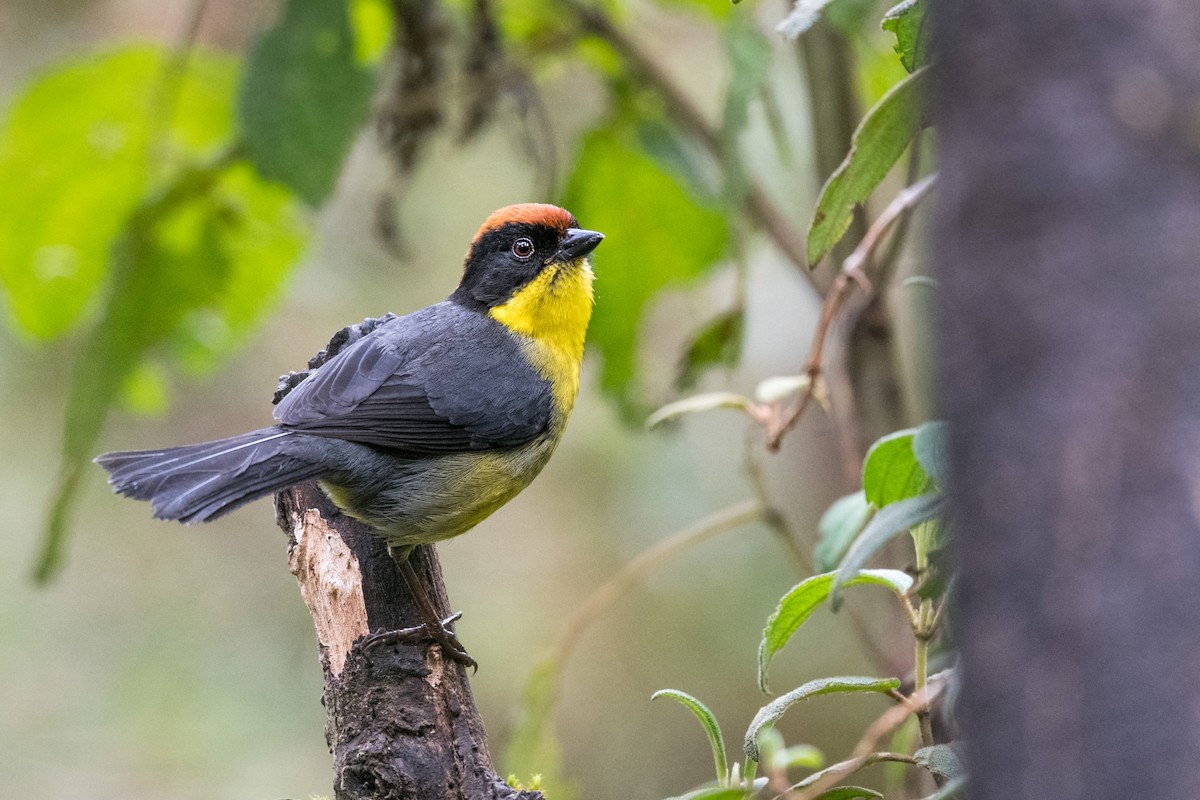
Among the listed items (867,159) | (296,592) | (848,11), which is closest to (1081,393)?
(867,159)

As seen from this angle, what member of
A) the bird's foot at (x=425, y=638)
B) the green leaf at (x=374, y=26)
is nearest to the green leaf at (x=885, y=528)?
the bird's foot at (x=425, y=638)

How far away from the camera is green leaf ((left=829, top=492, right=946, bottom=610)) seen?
169 centimetres

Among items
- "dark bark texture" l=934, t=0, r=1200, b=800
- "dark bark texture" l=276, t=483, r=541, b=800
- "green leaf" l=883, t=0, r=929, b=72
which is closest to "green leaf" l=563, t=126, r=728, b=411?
"dark bark texture" l=276, t=483, r=541, b=800

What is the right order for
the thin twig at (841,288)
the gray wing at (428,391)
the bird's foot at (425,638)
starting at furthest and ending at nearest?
the gray wing at (428,391)
the thin twig at (841,288)
the bird's foot at (425,638)

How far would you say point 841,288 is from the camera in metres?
3.02

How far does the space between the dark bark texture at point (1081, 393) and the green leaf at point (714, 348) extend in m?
3.01

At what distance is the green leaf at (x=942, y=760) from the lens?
1.87m

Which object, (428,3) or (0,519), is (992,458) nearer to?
(428,3)

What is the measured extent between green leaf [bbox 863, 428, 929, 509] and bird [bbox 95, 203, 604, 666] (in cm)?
117

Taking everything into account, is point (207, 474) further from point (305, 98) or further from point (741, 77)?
point (741, 77)

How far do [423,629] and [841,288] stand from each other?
1.32 metres

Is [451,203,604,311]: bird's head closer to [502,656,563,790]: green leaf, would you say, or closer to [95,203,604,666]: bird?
[95,203,604,666]: bird

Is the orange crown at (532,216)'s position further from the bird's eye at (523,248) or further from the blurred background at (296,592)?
the blurred background at (296,592)

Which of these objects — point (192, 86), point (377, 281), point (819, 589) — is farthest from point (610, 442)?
point (819, 589)
